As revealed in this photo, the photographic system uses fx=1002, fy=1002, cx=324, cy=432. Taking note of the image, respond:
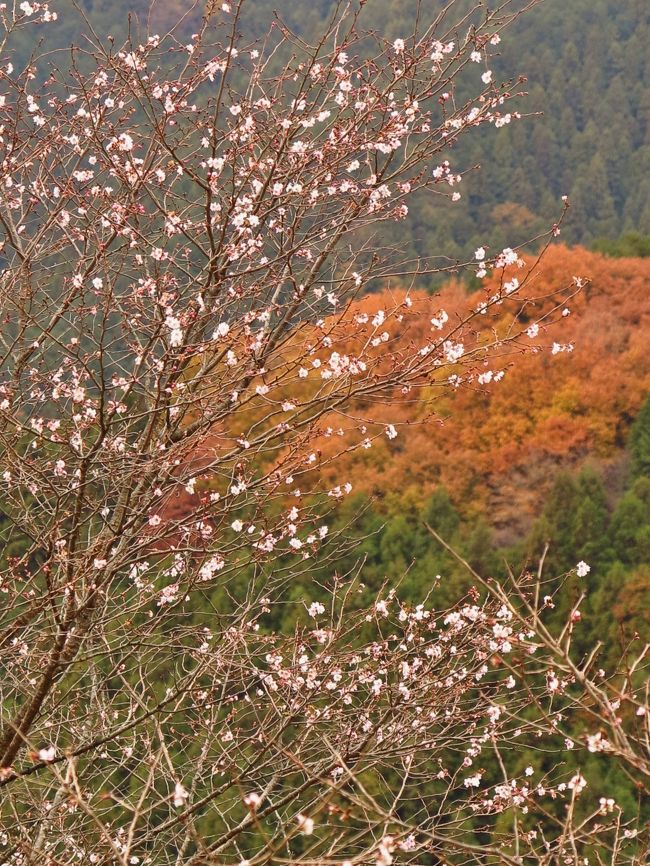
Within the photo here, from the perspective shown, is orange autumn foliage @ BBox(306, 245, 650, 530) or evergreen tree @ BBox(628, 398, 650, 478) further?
orange autumn foliage @ BBox(306, 245, 650, 530)

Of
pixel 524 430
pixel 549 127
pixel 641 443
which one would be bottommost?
pixel 641 443

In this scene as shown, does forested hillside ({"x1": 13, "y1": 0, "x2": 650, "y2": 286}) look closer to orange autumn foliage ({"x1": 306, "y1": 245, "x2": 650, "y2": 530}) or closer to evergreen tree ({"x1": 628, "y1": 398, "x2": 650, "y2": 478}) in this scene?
orange autumn foliage ({"x1": 306, "y1": 245, "x2": 650, "y2": 530})

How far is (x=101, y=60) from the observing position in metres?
4.70

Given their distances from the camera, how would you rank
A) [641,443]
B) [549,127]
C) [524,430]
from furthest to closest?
[549,127] → [524,430] → [641,443]

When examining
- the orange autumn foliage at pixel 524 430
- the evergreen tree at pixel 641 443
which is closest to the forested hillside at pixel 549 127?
the orange autumn foliage at pixel 524 430

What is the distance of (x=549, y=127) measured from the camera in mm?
69625

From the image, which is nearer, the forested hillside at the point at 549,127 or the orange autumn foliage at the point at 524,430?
the orange autumn foliage at the point at 524,430

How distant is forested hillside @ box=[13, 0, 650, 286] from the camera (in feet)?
195

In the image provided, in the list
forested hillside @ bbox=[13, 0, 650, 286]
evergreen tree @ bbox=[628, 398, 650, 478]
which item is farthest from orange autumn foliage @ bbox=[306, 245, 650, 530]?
forested hillside @ bbox=[13, 0, 650, 286]

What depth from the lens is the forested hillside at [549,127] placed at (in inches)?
2340

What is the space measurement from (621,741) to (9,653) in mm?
2618

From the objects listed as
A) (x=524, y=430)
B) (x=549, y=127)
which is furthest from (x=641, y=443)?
(x=549, y=127)

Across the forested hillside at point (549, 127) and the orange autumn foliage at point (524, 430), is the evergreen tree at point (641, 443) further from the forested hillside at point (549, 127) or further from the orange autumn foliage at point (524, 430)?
the forested hillside at point (549, 127)

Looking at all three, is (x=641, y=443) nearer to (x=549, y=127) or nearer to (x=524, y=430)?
(x=524, y=430)
